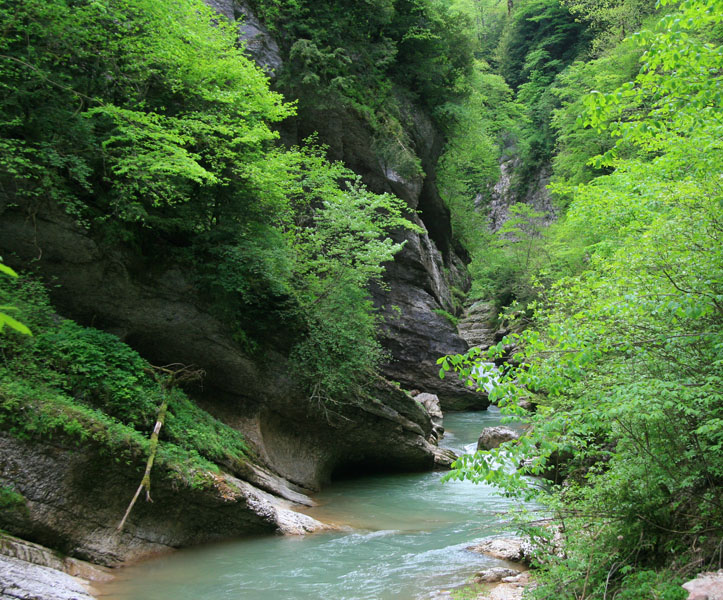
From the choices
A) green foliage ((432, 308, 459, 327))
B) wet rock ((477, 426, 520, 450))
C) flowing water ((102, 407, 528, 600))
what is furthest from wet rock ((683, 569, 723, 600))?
green foliage ((432, 308, 459, 327))

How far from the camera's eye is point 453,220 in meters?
31.8

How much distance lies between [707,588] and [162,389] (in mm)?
8366

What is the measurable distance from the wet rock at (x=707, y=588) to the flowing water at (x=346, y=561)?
2.63 meters

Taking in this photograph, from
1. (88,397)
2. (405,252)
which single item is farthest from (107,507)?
(405,252)

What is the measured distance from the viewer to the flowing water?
6.54 m

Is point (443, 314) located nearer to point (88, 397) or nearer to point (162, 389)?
point (162, 389)

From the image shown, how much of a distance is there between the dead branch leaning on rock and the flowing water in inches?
42.2

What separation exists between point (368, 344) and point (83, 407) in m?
7.08

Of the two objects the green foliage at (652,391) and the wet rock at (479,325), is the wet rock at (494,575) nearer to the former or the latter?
the green foliage at (652,391)

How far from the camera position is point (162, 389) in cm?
899

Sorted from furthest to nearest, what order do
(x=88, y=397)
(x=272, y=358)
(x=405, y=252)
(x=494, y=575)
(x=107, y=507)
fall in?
(x=405, y=252) < (x=272, y=358) < (x=88, y=397) < (x=107, y=507) < (x=494, y=575)

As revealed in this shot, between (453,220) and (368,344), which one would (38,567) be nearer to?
(368,344)

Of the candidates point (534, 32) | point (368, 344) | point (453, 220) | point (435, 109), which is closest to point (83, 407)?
point (368, 344)

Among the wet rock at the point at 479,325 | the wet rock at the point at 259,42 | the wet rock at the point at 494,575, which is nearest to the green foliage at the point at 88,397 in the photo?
the wet rock at the point at 494,575
